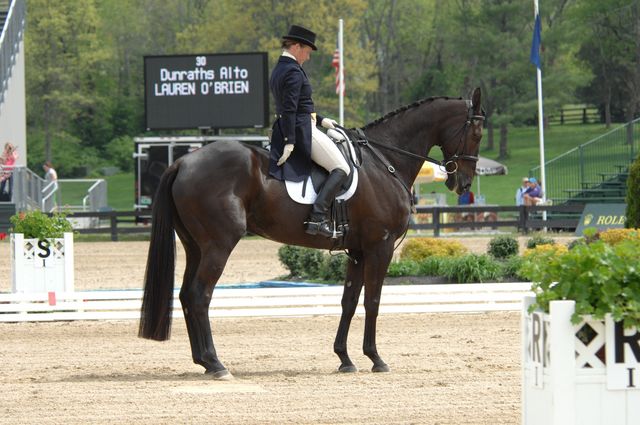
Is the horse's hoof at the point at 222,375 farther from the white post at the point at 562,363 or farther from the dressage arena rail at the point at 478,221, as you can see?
the dressage arena rail at the point at 478,221

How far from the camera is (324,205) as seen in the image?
30.8 feet

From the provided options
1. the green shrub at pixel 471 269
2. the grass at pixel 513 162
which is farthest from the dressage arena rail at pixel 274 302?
the grass at pixel 513 162

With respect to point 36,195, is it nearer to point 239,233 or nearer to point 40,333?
point 40,333

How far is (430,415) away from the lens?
7.35 metres

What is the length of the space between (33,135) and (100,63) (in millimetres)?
7802

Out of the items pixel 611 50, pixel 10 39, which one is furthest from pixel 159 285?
pixel 611 50

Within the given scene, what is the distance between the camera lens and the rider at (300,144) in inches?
367

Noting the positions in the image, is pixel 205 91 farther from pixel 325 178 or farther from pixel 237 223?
pixel 237 223

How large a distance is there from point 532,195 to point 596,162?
363cm

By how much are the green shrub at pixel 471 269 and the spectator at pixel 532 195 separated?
657 inches

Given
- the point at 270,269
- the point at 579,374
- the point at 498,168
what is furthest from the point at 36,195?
the point at 579,374

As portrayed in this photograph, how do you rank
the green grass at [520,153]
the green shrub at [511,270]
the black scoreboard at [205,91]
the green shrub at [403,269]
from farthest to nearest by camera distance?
the green grass at [520,153]
the black scoreboard at [205,91]
the green shrub at [403,269]
the green shrub at [511,270]

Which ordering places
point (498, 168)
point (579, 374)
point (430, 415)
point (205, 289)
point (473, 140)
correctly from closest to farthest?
point (579, 374), point (430, 415), point (205, 289), point (473, 140), point (498, 168)

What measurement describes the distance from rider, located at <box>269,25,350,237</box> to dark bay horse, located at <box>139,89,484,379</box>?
0.13m
